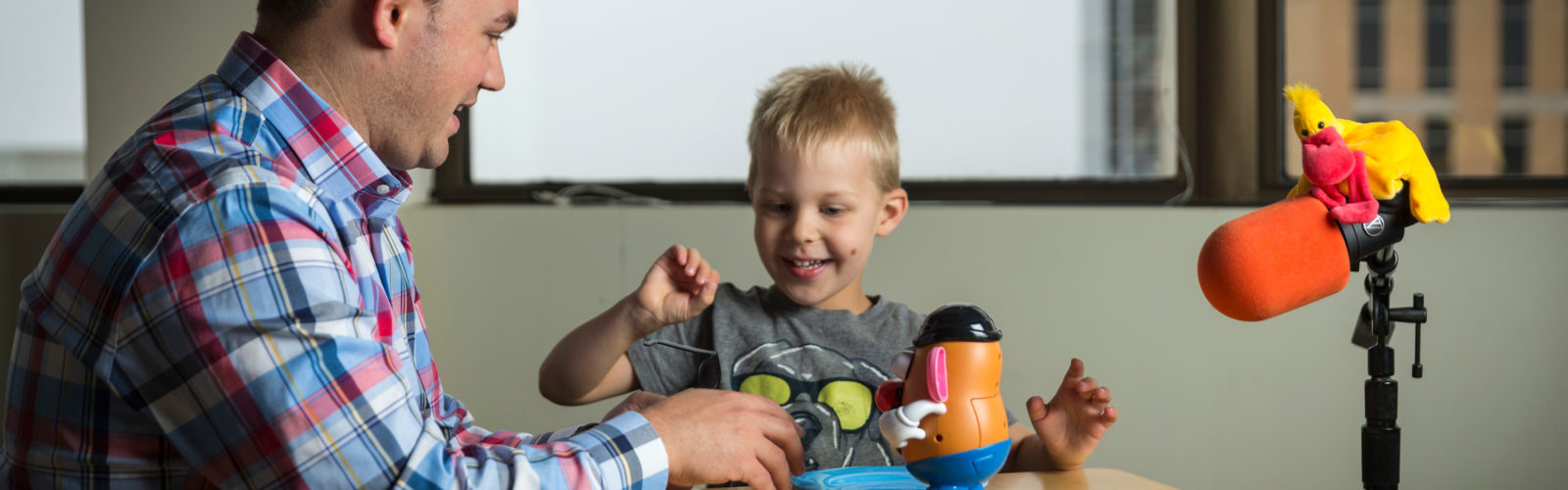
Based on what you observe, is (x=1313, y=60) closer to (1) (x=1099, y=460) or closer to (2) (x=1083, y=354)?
(2) (x=1083, y=354)

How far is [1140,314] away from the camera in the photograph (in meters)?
1.76

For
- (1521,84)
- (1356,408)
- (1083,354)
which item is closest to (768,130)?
(1083,354)

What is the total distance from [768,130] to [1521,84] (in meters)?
1.20

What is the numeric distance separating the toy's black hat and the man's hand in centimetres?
15

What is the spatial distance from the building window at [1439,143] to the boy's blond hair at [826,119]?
906 mm

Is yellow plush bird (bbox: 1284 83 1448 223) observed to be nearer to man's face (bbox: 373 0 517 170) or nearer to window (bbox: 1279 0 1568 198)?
man's face (bbox: 373 0 517 170)

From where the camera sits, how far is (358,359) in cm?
73

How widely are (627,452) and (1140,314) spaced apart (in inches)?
44.6

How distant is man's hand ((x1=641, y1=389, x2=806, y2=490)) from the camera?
0.88 metres

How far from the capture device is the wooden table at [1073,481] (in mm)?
1004

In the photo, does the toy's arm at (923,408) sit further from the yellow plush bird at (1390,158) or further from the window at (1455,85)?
the window at (1455,85)

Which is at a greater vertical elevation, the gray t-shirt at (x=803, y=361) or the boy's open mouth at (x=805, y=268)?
the boy's open mouth at (x=805, y=268)

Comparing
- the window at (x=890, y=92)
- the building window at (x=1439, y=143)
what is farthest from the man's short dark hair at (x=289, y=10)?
the building window at (x=1439, y=143)

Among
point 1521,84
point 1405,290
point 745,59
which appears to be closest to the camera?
point 1405,290
